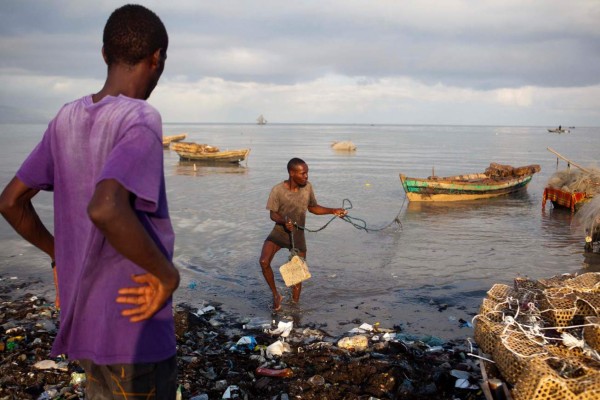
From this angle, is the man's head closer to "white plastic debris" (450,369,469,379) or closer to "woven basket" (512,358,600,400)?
"white plastic debris" (450,369,469,379)

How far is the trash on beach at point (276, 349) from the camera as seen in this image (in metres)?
5.45

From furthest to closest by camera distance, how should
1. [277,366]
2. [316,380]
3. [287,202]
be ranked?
[287,202], [277,366], [316,380]

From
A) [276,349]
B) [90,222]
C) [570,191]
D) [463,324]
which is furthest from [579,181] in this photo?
[90,222]

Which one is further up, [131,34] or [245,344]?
[131,34]

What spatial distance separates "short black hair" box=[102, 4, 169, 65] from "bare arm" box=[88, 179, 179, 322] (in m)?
0.57

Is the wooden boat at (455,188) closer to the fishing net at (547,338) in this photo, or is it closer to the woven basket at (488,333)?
the fishing net at (547,338)

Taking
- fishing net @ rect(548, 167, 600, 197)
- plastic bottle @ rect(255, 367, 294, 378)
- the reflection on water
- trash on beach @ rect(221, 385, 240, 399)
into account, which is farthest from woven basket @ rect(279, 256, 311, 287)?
the reflection on water

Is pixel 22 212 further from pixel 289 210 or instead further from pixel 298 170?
pixel 289 210

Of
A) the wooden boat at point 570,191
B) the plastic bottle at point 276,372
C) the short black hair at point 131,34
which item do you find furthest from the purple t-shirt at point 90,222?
the wooden boat at point 570,191

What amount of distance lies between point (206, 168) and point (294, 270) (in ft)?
89.8

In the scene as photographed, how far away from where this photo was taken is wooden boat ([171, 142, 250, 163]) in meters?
→ 35.4

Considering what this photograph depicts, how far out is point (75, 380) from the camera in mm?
4668

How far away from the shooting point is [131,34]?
1967mm

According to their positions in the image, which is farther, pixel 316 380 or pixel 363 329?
pixel 363 329
